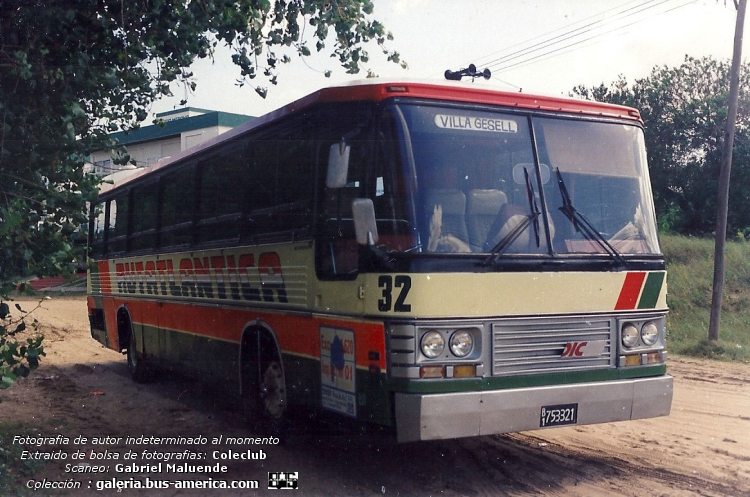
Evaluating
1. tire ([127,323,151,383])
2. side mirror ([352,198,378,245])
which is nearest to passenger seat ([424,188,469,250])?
side mirror ([352,198,378,245])

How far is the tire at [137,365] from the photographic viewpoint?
1220 cm

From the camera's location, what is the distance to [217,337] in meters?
8.87

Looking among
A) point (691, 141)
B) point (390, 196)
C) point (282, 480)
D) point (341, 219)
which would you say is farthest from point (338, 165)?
point (691, 141)

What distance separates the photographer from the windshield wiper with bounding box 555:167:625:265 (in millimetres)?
6332

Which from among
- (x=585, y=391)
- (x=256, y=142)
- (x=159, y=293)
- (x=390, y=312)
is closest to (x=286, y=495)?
(x=390, y=312)

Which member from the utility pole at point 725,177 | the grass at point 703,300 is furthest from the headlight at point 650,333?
the utility pole at point 725,177

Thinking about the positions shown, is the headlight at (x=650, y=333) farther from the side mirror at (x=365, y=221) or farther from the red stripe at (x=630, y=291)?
the side mirror at (x=365, y=221)

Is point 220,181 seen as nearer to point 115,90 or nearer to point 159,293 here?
point 115,90

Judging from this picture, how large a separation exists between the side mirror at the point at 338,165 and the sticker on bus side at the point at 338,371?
3.77ft

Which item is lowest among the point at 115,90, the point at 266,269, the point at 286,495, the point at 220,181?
the point at 286,495

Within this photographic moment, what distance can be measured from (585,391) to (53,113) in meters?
4.76

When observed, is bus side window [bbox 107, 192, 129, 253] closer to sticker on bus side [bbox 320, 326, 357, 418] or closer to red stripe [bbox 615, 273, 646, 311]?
sticker on bus side [bbox 320, 326, 357, 418]

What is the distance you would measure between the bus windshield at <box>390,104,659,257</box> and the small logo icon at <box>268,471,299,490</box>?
2323 millimetres

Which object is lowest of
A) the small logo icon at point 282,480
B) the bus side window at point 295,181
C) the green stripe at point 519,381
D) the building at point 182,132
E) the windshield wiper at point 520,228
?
the small logo icon at point 282,480
